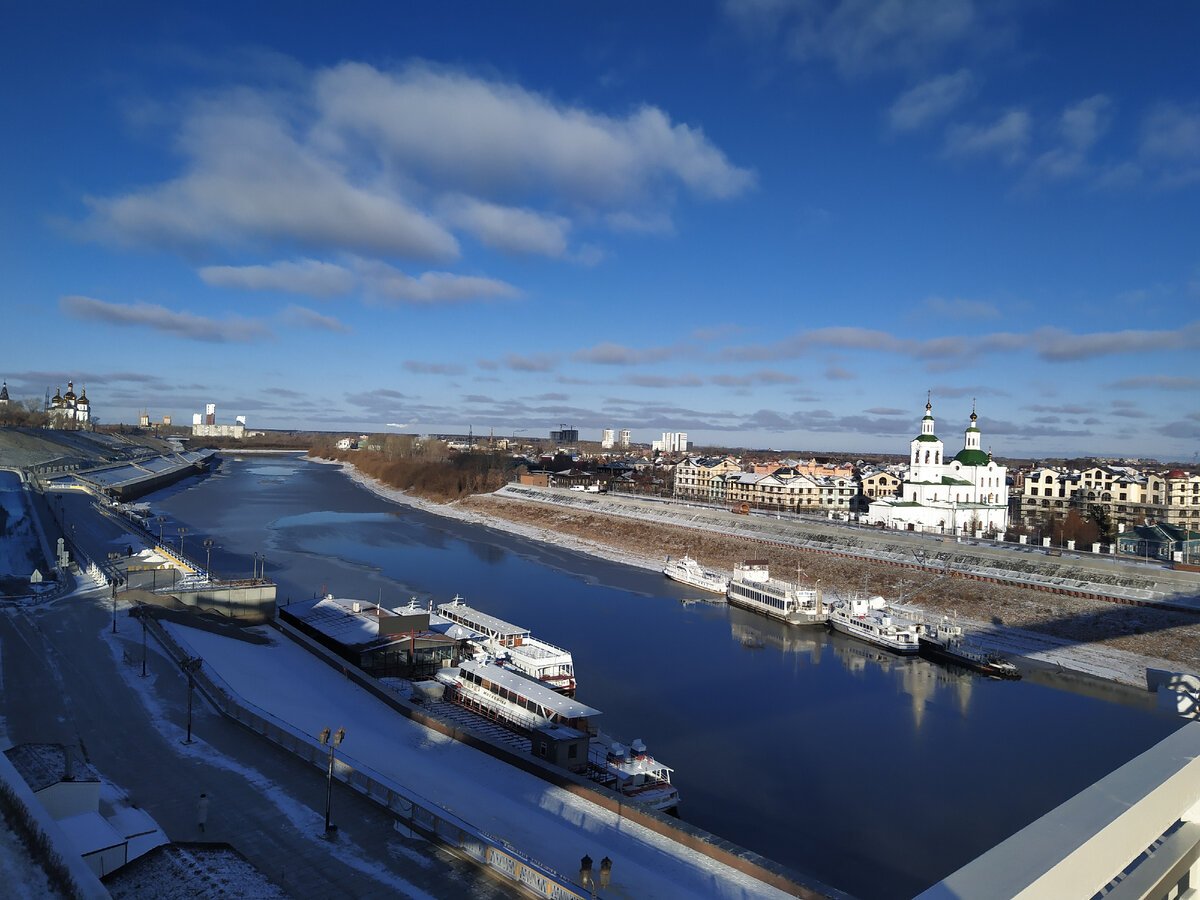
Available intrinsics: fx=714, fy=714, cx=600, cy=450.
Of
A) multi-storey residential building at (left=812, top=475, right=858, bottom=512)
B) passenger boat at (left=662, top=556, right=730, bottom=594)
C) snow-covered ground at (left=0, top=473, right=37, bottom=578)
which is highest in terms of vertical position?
multi-storey residential building at (left=812, top=475, right=858, bottom=512)

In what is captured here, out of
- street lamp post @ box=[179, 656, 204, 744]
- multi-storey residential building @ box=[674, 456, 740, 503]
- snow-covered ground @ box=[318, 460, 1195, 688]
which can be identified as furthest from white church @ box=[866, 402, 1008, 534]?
street lamp post @ box=[179, 656, 204, 744]

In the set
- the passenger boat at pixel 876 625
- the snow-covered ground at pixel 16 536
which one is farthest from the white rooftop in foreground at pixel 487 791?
the passenger boat at pixel 876 625

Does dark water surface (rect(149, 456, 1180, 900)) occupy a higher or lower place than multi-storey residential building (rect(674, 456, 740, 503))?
lower

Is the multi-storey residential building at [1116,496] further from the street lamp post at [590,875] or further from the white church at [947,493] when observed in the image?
the street lamp post at [590,875]

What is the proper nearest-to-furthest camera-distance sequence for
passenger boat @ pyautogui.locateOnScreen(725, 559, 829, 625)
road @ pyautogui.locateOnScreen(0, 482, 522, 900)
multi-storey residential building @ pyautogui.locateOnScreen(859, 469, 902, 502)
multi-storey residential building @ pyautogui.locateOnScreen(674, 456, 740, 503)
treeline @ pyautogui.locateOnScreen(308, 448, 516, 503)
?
road @ pyautogui.locateOnScreen(0, 482, 522, 900) → passenger boat @ pyautogui.locateOnScreen(725, 559, 829, 625) → multi-storey residential building @ pyautogui.locateOnScreen(859, 469, 902, 502) → multi-storey residential building @ pyautogui.locateOnScreen(674, 456, 740, 503) → treeline @ pyautogui.locateOnScreen(308, 448, 516, 503)

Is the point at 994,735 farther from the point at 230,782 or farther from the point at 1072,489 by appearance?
the point at 1072,489

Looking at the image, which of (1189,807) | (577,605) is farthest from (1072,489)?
(1189,807)

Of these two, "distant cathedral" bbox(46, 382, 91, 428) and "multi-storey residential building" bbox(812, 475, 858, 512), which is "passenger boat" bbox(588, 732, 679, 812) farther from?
"distant cathedral" bbox(46, 382, 91, 428)

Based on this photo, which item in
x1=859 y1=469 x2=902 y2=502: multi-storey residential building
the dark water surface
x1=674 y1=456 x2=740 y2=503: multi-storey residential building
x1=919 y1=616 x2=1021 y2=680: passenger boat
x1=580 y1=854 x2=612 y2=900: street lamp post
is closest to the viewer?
x1=580 y1=854 x2=612 y2=900: street lamp post

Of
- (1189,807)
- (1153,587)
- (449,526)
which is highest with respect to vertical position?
(1189,807)
